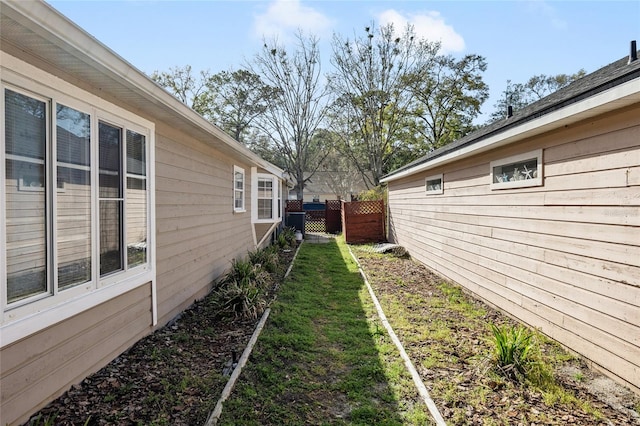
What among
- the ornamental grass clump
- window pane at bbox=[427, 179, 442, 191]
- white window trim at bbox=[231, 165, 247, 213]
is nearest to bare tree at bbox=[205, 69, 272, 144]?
white window trim at bbox=[231, 165, 247, 213]

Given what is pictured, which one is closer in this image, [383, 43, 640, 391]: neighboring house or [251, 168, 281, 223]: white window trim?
[383, 43, 640, 391]: neighboring house

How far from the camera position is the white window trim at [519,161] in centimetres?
428

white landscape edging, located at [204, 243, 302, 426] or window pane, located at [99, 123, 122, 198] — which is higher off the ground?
window pane, located at [99, 123, 122, 198]

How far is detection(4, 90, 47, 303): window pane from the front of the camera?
7.07ft

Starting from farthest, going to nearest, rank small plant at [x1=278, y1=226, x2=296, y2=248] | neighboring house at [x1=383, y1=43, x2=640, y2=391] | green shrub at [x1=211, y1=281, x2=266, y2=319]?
small plant at [x1=278, y1=226, x2=296, y2=248] → green shrub at [x1=211, y1=281, x2=266, y2=319] → neighboring house at [x1=383, y1=43, x2=640, y2=391]

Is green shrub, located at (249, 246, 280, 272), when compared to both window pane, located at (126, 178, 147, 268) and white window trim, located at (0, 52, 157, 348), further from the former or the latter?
white window trim, located at (0, 52, 157, 348)

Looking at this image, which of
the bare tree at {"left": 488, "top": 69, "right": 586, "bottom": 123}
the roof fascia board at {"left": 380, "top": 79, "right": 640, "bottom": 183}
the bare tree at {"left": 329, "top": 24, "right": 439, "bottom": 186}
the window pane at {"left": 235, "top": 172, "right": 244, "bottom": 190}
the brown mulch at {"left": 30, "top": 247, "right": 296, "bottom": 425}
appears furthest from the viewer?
the bare tree at {"left": 488, "top": 69, "right": 586, "bottom": 123}

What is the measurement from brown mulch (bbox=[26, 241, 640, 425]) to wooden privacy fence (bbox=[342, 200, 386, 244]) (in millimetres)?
9204

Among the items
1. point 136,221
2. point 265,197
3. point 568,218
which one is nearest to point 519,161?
point 568,218

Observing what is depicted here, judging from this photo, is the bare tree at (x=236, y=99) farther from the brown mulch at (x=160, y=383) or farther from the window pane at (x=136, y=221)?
the brown mulch at (x=160, y=383)

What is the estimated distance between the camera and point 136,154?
3.64 m

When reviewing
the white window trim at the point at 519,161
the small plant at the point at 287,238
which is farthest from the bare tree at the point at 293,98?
the white window trim at the point at 519,161

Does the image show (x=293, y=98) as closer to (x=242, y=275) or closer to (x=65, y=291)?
(x=242, y=275)

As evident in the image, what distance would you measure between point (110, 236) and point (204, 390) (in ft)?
5.23
